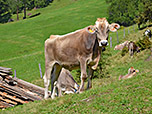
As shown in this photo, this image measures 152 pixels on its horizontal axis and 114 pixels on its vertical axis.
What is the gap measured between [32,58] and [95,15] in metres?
44.9

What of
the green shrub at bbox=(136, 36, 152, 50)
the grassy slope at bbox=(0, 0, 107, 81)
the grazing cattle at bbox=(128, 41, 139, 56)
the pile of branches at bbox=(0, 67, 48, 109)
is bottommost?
the grassy slope at bbox=(0, 0, 107, 81)

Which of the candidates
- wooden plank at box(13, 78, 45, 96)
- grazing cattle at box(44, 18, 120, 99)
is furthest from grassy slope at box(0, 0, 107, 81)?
grazing cattle at box(44, 18, 120, 99)

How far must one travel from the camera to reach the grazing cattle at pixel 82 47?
10039 mm

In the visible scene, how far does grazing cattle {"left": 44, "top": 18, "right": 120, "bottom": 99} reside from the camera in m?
10.0

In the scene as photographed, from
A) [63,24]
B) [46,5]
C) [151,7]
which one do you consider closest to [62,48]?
[151,7]

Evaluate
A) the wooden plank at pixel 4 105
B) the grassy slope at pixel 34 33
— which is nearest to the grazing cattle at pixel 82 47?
the wooden plank at pixel 4 105

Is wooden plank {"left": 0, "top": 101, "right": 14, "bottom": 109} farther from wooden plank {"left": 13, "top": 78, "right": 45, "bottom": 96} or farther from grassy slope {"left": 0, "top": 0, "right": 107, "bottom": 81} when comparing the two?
grassy slope {"left": 0, "top": 0, "right": 107, "bottom": 81}

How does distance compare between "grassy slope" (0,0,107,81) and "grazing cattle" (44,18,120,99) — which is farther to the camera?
"grassy slope" (0,0,107,81)

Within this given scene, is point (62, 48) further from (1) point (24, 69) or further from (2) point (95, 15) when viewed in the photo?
(2) point (95, 15)

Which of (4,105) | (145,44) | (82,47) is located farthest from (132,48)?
(82,47)

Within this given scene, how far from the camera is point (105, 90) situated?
385 inches

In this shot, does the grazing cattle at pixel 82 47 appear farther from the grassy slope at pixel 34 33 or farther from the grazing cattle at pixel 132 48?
the grassy slope at pixel 34 33

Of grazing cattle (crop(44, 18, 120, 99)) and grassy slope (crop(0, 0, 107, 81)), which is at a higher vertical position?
grazing cattle (crop(44, 18, 120, 99))

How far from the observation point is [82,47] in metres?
10.6
